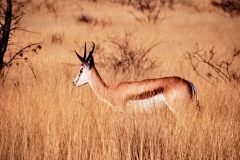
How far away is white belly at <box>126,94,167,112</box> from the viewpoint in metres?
4.25

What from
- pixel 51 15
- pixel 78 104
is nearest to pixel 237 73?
pixel 78 104

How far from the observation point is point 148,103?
4.31 m

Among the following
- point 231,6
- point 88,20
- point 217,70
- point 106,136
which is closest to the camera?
point 106,136

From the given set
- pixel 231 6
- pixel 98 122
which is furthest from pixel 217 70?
pixel 231 6

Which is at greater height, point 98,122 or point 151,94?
point 151,94

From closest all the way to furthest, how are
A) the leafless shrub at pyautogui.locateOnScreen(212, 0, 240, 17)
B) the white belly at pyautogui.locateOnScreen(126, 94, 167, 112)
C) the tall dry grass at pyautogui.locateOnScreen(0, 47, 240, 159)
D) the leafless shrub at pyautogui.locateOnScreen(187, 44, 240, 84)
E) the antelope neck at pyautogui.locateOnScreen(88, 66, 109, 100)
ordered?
the tall dry grass at pyautogui.locateOnScreen(0, 47, 240, 159), the white belly at pyautogui.locateOnScreen(126, 94, 167, 112), the antelope neck at pyautogui.locateOnScreen(88, 66, 109, 100), the leafless shrub at pyautogui.locateOnScreen(187, 44, 240, 84), the leafless shrub at pyautogui.locateOnScreen(212, 0, 240, 17)

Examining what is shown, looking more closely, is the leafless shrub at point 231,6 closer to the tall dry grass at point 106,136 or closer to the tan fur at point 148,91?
the tan fur at point 148,91

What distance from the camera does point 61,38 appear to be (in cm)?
1069

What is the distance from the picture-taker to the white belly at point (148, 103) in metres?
4.25

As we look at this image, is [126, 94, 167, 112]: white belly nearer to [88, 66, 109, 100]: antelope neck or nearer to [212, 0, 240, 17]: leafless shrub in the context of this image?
[88, 66, 109, 100]: antelope neck

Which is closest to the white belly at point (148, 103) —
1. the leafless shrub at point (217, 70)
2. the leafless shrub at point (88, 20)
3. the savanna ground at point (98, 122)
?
the savanna ground at point (98, 122)

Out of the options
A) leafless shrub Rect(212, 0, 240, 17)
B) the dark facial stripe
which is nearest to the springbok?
the dark facial stripe

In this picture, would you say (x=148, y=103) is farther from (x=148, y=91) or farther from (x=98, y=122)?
(x=98, y=122)

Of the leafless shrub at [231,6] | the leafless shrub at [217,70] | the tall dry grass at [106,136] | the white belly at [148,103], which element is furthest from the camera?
the leafless shrub at [231,6]
